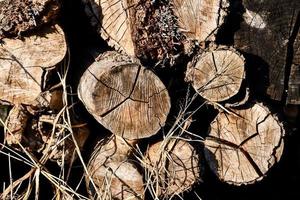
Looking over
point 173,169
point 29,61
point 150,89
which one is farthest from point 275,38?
point 29,61

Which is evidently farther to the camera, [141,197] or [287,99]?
[287,99]

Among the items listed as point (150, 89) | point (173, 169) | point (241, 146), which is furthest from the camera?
point (241, 146)

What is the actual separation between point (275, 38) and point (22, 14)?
1.08m

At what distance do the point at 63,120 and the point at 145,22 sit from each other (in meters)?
0.53

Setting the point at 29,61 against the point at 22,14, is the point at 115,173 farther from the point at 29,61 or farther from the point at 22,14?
the point at 22,14

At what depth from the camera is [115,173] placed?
8.53 ft

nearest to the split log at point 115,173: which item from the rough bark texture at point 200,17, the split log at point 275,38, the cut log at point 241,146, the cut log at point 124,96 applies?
the cut log at point 124,96

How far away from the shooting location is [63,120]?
258 centimetres

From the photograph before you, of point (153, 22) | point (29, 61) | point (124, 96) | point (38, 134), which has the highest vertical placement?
point (153, 22)

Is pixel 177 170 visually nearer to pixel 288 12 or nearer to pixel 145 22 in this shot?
pixel 145 22

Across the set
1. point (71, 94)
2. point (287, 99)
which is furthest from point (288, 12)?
point (71, 94)

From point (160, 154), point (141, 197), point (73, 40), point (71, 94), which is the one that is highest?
point (73, 40)

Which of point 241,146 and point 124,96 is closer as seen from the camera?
point 124,96

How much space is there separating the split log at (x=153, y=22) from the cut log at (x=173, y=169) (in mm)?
396
